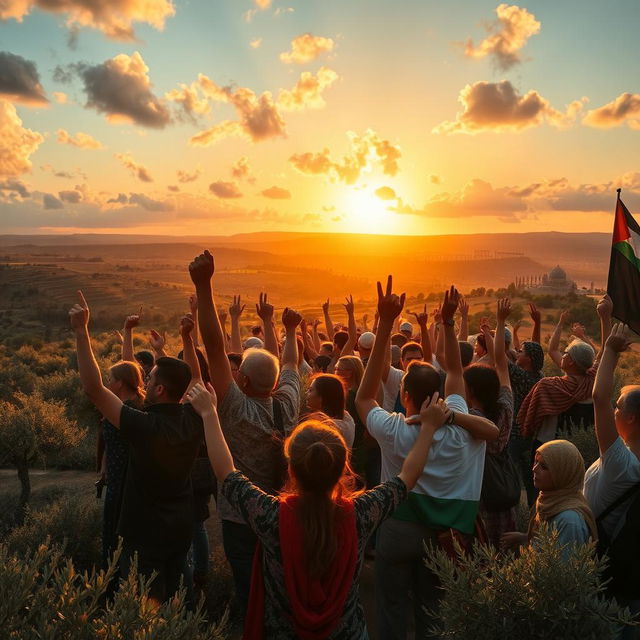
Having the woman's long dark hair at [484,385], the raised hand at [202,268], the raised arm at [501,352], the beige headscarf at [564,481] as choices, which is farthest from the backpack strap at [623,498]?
the raised hand at [202,268]

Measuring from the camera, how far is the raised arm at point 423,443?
8.80 feet

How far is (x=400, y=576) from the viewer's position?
3.49m

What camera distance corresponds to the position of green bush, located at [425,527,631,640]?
2.31 meters

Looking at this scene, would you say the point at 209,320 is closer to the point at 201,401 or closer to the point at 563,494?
the point at 201,401

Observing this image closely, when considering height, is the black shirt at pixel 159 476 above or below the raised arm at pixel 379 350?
below

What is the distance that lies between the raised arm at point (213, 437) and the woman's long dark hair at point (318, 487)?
14.2 inches

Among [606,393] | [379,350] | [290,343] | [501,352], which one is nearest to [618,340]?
[606,393]

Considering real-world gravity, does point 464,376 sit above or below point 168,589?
above

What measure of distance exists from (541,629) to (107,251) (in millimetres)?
207868

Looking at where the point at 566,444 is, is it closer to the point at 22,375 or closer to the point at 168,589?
the point at 168,589

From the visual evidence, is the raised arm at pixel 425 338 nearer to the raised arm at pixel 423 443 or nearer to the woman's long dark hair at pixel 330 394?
the woman's long dark hair at pixel 330 394

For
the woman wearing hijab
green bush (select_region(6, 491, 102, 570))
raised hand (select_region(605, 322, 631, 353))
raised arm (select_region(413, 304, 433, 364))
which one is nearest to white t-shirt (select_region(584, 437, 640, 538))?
the woman wearing hijab

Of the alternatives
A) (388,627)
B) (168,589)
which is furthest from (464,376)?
(168,589)

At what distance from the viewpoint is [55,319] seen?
4388cm
